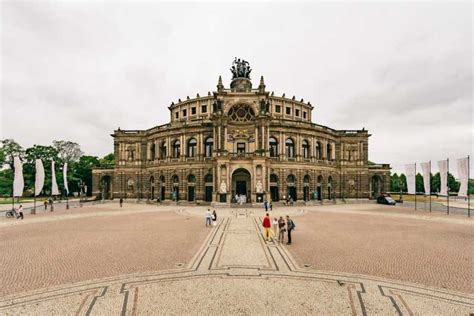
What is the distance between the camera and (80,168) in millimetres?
74625

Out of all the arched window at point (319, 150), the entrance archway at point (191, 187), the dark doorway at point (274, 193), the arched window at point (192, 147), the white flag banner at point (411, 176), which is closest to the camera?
the white flag banner at point (411, 176)

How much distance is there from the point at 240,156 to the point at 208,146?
27.2 feet

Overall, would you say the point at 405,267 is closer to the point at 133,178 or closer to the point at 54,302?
the point at 54,302

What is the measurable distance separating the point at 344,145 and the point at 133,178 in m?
47.9

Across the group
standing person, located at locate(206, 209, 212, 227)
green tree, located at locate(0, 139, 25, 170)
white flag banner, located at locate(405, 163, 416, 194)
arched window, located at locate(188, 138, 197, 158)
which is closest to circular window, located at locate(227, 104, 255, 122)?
arched window, located at locate(188, 138, 197, 158)

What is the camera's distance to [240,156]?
4031 cm

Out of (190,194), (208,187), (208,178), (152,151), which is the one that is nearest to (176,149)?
(152,151)

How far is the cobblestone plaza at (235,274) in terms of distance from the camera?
25.1 ft

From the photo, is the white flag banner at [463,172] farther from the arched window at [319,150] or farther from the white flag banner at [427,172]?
the arched window at [319,150]

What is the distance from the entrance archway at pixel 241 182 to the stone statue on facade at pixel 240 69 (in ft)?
77.2

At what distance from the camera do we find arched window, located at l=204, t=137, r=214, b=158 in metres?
45.0

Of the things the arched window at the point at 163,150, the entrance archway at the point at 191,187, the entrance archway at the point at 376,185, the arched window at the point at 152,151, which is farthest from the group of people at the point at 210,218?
the entrance archway at the point at 376,185

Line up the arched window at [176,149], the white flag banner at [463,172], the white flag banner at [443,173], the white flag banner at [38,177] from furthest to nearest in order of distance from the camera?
1. the arched window at [176,149]
2. the white flag banner at [443,173]
3. the white flag banner at [38,177]
4. the white flag banner at [463,172]

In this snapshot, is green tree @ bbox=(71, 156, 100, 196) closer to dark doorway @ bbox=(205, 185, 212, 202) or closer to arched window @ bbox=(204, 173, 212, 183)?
arched window @ bbox=(204, 173, 212, 183)
